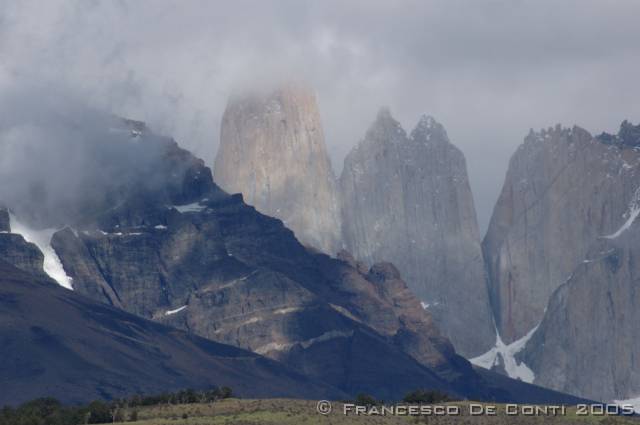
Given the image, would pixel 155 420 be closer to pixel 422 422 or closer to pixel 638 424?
pixel 422 422

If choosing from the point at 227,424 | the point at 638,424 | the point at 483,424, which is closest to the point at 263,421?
the point at 227,424

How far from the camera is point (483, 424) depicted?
651 feet

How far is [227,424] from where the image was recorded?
194500mm

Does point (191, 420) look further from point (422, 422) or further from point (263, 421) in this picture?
point (422, 422)

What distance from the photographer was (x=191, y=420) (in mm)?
198500

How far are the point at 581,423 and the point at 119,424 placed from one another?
124 feet

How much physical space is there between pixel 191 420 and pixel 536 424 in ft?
92.5

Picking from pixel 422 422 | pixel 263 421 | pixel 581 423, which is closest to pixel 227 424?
pixel 263 421

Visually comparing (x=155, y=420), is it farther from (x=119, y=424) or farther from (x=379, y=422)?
(x=379, y=422)

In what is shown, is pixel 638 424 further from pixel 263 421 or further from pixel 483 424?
pixel 263 421

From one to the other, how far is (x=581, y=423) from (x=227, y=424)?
96.1 ft

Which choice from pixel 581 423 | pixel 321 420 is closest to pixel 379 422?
pixel 321 420

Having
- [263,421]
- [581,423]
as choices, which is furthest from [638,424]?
[263,421]

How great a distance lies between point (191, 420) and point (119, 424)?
6.29 m
